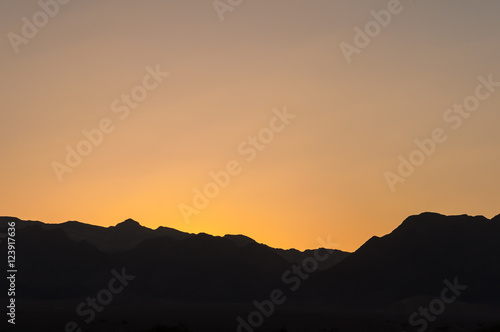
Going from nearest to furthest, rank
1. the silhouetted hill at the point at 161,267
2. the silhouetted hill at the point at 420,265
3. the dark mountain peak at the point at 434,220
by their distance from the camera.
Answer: the silhouetted hill at the point at 420,265 → the silhouetted hill at the point at 161,267 → the dark mountain peak at the point at 434,220

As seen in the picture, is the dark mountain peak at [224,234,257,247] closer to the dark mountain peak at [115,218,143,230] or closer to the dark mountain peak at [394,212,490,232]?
the dark mountain peak at [115,218,143,230]

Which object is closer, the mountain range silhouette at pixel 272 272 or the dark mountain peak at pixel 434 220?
the mountain range silhouette at pixel 272 272

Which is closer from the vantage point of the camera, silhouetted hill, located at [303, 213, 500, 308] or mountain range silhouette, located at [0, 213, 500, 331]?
mountain range silhouette, located at [0, 213, 500, 331]

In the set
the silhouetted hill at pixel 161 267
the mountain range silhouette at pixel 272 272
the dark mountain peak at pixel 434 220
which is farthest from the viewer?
the dark mountain peak at pixel 434 220

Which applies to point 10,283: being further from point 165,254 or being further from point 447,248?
point 447,248

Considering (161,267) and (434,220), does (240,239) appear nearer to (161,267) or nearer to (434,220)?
(161,267)

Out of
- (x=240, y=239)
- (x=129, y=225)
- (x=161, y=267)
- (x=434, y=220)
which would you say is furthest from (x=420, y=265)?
(x=129, y=225)

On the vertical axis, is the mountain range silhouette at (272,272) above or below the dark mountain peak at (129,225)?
below

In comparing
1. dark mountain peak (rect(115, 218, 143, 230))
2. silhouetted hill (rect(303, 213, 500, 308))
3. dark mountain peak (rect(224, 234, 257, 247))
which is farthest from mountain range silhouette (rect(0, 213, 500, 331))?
dark mountain peak (rect(115, 218, 143, 230))

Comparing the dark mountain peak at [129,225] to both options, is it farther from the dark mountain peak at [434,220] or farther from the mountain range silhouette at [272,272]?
the dark mountain peak at [434,220]

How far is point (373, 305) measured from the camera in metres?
125

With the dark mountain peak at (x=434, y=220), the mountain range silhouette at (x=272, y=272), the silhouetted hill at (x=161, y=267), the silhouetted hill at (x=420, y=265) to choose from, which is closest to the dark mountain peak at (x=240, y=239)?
the silhouetted hill at (x=161, y=267)

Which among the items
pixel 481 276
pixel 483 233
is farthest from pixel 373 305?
pixel 483 233

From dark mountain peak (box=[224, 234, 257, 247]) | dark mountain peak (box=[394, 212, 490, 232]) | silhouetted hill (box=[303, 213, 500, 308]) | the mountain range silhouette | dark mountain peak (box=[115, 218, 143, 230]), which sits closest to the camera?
the mountain range silhouette
